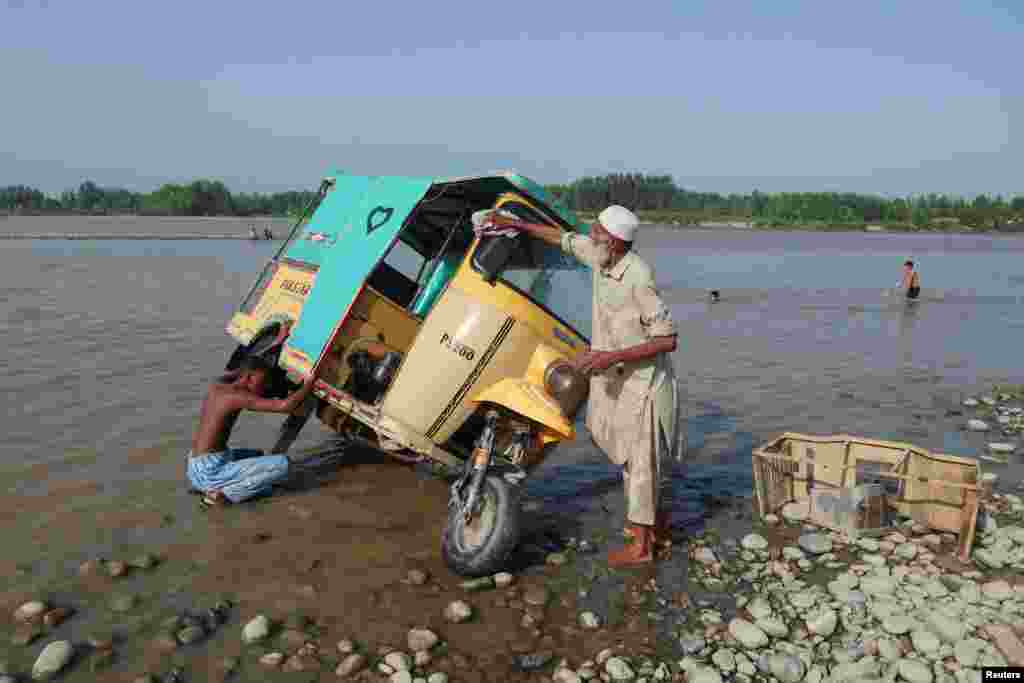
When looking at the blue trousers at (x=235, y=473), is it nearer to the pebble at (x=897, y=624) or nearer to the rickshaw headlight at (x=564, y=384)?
the rickshaw headlight at (x=564, y=384)

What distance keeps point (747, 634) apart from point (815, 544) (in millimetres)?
1680

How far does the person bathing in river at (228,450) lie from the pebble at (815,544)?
4677 mm

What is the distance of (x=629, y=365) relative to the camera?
5.79 metres

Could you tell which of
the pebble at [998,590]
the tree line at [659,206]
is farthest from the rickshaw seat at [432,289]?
the tree line at [659,206]

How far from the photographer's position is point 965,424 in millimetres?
9922

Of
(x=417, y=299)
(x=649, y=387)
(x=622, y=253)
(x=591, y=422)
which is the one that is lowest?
(x=591, y=422)

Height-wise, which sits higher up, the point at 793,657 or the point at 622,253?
the point at 622,253

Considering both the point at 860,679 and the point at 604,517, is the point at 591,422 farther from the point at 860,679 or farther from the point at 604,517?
the point at 860,679

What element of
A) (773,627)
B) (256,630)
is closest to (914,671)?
(773,627)

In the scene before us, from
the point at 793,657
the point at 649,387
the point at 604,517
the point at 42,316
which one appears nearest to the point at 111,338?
the point at 42,316

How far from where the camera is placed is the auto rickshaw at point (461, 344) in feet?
19.1

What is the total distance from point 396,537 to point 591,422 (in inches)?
81.5

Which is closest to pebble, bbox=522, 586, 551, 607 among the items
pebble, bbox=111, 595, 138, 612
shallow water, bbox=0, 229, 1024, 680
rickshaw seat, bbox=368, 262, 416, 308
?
shallow water, bbox=0, 229, 1024, 680

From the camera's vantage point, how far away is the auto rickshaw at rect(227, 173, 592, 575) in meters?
5.83
